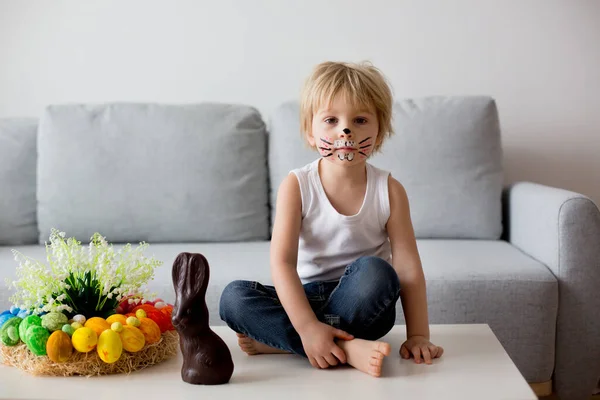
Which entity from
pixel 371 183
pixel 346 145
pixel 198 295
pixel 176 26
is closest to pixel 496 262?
pixel 371 183

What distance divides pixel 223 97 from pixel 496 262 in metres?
1.20

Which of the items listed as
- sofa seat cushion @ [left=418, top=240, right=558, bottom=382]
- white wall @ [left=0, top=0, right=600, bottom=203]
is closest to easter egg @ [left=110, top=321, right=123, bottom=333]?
sofa seat cushion @ [left=418, top=240, right=558, bottom=382]

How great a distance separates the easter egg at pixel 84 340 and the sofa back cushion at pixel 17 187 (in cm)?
129

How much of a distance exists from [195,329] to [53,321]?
225mm

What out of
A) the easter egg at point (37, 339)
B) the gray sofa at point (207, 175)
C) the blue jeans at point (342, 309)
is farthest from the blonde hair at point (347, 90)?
the gray sofa at point (207, 175)

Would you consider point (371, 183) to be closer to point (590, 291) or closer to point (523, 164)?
point (590, 291)

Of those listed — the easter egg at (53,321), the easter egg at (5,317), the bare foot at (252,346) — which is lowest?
the bare foot at (252,346)

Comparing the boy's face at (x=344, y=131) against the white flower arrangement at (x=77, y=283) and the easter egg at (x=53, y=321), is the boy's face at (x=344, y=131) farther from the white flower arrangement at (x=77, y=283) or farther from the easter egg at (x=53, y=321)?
the easter egg at (x=53, y=321)

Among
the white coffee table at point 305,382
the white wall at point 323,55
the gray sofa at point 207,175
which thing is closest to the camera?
the white coffee table at point 305,382

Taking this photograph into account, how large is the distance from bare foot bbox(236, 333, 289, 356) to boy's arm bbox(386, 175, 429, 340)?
0.25 m

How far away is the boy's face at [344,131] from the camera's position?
1.37 meters

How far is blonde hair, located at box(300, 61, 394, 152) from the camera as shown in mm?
1378

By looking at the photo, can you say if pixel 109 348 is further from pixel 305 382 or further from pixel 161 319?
pixel 305 382

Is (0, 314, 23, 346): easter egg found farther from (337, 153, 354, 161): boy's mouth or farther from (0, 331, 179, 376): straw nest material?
(337, 153, 354, 161): boy's mouth
